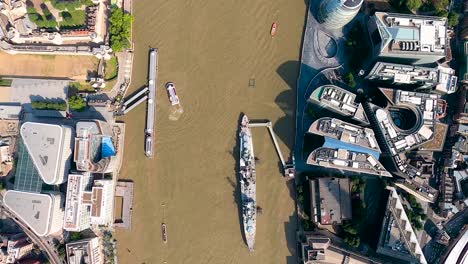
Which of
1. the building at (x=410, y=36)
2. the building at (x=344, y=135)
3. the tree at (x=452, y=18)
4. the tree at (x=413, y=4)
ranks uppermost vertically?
the tree at (x=413, y=4)

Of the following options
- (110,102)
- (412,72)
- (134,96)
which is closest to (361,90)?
(412,72)

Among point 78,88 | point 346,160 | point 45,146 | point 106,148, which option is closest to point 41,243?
point 45,146

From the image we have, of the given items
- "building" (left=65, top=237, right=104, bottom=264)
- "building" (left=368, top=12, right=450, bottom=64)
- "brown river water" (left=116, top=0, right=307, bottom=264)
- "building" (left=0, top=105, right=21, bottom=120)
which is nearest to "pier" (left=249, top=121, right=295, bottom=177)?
"brown river water" (left=116, top=0, right=307, bottom=264)

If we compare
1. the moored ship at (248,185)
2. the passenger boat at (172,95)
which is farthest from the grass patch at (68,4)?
the moored ship at (248,185)

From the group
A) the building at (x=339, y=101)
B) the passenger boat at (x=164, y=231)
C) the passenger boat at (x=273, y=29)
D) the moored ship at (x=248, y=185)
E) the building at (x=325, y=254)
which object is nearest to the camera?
the building at (x=339, y=101)

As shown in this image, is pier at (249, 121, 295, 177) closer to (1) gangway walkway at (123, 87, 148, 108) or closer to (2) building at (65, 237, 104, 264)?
(1) gangway walkway at (123, 87, 148, 108)

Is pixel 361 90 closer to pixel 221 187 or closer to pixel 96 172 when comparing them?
pixel 221 187

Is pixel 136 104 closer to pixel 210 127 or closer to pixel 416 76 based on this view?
pixel 210 127

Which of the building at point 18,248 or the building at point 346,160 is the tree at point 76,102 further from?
the building at point 346,160
